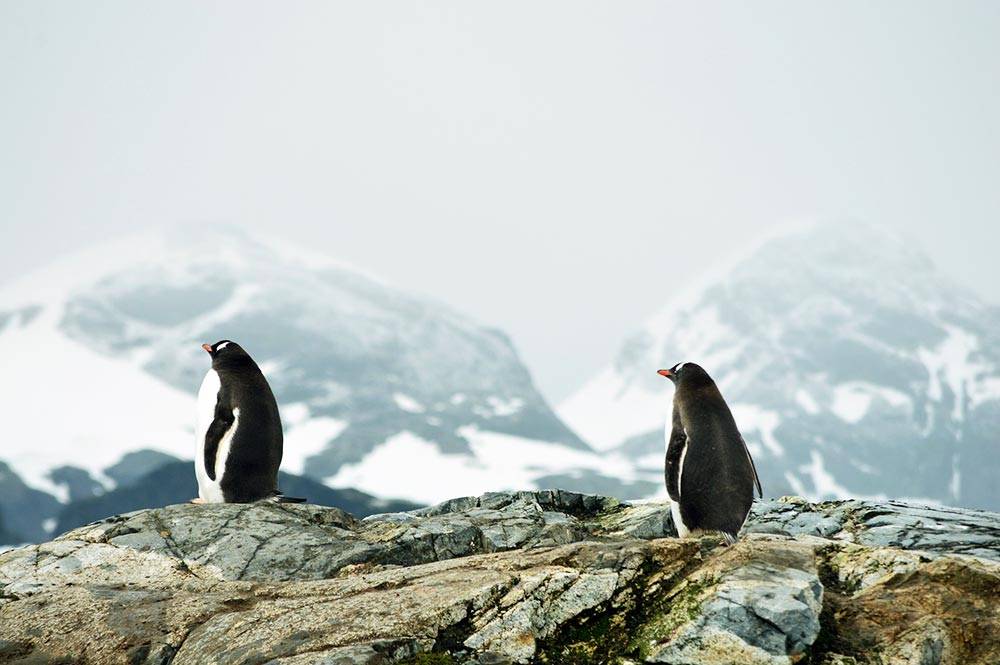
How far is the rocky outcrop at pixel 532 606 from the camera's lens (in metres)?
9.67

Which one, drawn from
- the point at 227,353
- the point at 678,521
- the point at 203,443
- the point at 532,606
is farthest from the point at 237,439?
the point at 532,606

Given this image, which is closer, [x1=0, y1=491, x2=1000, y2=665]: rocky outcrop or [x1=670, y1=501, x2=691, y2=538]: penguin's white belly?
[x1=0, y1=491, x2=1000, y2=665]: rocky outcrop

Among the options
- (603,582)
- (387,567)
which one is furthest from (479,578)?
(387,567)

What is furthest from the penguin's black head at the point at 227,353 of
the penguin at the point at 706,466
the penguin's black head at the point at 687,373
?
the penguin at the point at 706,466

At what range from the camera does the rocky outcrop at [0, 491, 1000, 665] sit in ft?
31.7

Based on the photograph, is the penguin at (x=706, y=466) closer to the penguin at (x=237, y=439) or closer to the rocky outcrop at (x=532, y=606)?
the rocky outcrop at (x=532, y=606)

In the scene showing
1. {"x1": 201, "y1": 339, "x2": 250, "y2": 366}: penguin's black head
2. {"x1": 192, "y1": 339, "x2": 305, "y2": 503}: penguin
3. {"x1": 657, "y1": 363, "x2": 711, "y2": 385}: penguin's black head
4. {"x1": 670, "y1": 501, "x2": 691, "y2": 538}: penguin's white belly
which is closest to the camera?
{"x1": 670, "y1": 501, "x2": 691, "y2": 538}: penguin's white belly

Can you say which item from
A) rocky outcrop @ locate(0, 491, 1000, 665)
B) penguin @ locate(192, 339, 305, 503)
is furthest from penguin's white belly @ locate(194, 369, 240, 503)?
rocky outcrop @ locate(0, 491, 1000, 665)

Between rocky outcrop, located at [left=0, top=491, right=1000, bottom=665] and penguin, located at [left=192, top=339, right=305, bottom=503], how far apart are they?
103 inches

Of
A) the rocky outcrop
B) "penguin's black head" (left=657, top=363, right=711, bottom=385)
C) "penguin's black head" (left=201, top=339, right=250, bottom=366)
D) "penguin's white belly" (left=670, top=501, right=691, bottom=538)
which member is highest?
"penguin's black head" (left=201, top=339, right=250, bottom=366)

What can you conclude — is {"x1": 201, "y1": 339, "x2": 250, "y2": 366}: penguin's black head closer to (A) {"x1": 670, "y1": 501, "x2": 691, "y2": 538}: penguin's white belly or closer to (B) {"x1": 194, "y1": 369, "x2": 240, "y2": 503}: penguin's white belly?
(B) {"x1": 194, "y1": 369, "x2": 240, "y2": 503}: penguin's white belly

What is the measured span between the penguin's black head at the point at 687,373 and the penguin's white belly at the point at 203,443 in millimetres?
6574

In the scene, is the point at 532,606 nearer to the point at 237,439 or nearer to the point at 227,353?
the point at 237,439

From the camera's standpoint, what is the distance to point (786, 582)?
10086 millimetres
